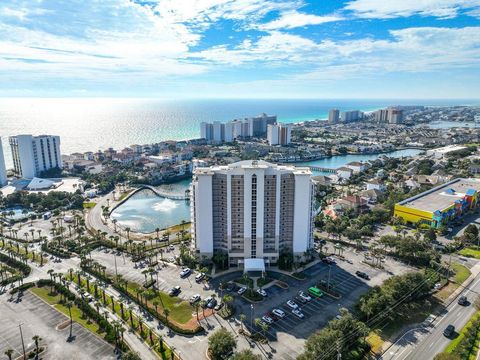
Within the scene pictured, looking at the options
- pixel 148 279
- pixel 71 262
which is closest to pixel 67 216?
pixel 71 262

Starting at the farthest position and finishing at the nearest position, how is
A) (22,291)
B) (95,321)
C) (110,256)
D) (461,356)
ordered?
(110,256) → (22,291) → (95,321) → (461,356)

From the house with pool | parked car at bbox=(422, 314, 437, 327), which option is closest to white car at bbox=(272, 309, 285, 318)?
parked car at bbox=(422, 314, 437, 327)

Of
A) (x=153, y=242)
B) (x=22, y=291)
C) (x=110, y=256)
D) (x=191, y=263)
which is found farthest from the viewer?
(x=153, y=242)

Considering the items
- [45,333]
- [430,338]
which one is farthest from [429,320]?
[45,333]

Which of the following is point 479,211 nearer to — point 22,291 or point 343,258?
point 343,258

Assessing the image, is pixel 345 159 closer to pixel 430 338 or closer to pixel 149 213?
pixel 149 213

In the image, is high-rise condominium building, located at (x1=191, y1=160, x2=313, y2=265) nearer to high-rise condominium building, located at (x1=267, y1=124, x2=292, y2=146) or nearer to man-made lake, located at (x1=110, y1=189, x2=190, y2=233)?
man-made lake, located at (x1=110, y1=189, x2=190, y2=233)
